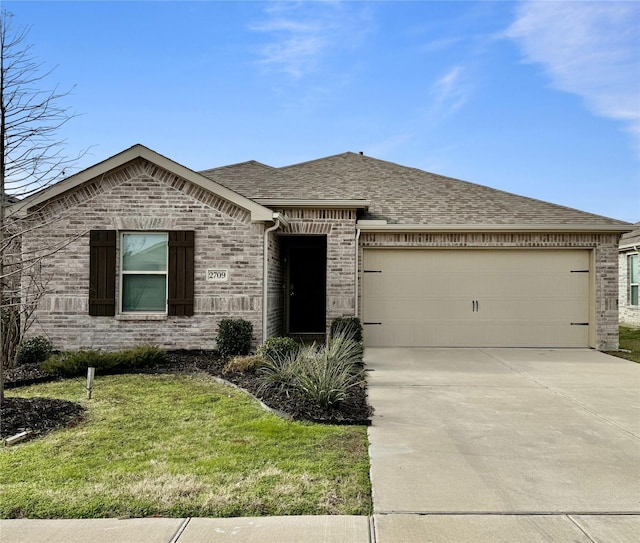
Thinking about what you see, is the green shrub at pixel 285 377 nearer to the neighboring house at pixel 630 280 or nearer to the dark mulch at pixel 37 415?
the dark mulch at pixel 37 415

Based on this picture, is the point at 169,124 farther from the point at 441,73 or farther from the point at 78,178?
the point at 441,73

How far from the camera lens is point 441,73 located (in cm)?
1419

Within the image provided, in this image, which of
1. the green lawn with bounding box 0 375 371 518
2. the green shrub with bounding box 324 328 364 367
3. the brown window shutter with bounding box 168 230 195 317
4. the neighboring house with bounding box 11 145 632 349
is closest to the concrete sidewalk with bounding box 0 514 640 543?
the green lawn with bounding box 0 375 371 518

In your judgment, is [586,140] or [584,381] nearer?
[584,381]

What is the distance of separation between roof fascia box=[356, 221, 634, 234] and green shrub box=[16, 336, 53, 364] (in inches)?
285

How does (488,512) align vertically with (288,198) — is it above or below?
below

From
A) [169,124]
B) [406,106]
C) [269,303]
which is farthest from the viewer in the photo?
[406,106]

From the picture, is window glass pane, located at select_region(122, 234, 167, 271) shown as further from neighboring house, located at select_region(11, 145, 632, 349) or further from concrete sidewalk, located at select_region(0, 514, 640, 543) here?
concrete sidewalk, located at select_region(0, 514, 640, 543)

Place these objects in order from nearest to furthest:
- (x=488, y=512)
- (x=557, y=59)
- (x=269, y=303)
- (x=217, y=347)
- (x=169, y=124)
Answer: (x=488, y=512) → (x=217, y=347) → (x=269, y=303) → (x=557, y=59) → (x=169, y=124)

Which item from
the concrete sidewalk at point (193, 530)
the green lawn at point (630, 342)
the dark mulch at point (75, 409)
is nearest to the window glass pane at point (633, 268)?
A: the green lawn at point (630, 342)

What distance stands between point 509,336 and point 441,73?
813 centimetres

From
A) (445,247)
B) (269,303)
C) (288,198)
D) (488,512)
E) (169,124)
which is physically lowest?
(488,512)

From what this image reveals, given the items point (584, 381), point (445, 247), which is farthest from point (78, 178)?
point (584, 381)

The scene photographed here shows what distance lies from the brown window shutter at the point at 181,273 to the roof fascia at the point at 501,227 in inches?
160
